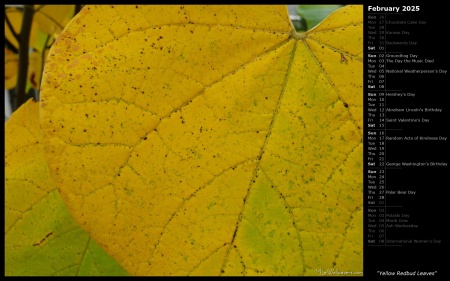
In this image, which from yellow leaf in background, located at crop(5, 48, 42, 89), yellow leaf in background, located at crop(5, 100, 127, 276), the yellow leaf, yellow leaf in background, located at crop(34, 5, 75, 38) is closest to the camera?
the yellow leaf

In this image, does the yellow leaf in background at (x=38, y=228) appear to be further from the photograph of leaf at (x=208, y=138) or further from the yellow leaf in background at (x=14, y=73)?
the yellow leaf in background at (x=14, y=73)

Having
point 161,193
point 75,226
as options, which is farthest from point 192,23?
point 75,226

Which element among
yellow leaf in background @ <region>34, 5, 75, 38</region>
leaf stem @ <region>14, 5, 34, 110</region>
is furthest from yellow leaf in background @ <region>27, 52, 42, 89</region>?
leaf stem @ <region>14, 5, 34, 110</region>

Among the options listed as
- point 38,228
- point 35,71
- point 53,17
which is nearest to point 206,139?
point 38,228

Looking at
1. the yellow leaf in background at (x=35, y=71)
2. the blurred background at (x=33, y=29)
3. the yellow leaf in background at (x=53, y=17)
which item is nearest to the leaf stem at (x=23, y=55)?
the blurred background at (x=33, y=29)

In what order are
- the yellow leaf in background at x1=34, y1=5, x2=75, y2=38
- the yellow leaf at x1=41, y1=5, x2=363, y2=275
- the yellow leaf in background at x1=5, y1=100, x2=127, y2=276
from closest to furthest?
the yellow leaf at x1=41, y1=5, x2=363, y2=275
the yellow leaf in background at x1=5, y1=100, x2=127, y2=276
the yellow leaf in background at x1=34, y1=5, x2=75, y2=38

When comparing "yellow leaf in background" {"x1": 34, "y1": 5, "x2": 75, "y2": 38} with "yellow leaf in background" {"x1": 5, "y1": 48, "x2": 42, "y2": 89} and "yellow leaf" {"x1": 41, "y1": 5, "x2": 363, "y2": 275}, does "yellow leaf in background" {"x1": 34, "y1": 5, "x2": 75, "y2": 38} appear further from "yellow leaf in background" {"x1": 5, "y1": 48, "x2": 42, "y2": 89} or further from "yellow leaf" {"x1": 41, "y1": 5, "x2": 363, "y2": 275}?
"yellow leaf" {"x1": 41, "y1": 5, "x2": 363, "y2": 275}

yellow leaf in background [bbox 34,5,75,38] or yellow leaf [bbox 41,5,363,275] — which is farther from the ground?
yellow leaf in background [bbox 34,5,75,38]

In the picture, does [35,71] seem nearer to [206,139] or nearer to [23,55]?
[23,55]
